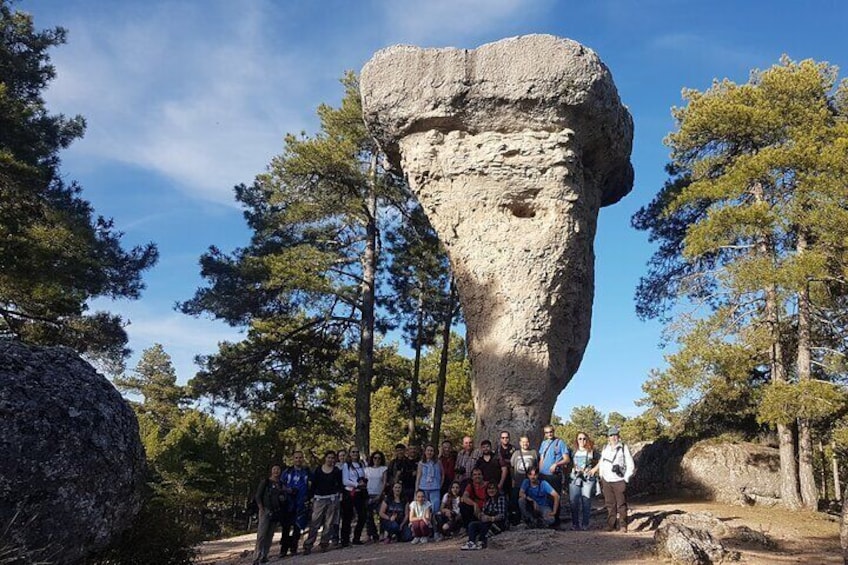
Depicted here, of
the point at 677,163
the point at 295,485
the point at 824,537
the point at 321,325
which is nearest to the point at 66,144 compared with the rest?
the point at 321,325

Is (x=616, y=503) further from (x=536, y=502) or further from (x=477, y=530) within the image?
(x=477, y=530)

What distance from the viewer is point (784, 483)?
44.8 feet

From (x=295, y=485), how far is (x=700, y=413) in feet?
34.4

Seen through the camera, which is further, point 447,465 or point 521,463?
point 447,465

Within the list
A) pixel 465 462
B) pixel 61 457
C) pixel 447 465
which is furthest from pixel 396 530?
pixel 61 457

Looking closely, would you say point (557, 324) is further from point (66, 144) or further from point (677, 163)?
point (66, 144)

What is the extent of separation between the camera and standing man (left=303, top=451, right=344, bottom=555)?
9.50 meters

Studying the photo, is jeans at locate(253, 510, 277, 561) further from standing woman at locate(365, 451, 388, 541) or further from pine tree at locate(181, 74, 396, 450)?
pine tree at locate(181, 74, 396, 450)

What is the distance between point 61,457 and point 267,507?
4.18m

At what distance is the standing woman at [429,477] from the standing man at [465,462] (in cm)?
30

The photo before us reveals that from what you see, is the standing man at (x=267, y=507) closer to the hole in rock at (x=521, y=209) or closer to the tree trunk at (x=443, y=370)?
the hole in rock at (x=521, y=209)

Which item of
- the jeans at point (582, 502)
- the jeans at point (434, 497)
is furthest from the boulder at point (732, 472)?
the jeans at point (434, 497)

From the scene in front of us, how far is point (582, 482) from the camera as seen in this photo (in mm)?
9492

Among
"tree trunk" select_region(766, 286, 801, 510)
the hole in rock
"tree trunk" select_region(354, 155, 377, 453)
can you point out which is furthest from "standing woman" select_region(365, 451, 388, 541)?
"tree trunk" select_region(766, 286, 801, 510)
